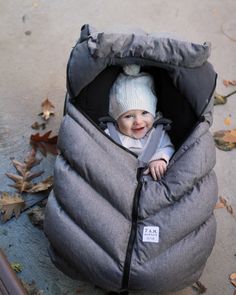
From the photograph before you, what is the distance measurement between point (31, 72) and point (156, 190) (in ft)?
5.06

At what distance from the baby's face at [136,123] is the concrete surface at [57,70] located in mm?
496

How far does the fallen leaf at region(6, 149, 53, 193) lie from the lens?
262cm

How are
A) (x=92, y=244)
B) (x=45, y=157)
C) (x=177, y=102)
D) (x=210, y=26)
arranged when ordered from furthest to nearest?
(x=210, y=26), (x=45, y=157), (x=177, y=102), (x=92, y=244)

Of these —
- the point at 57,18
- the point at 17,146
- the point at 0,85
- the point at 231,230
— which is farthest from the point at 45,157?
the point at 57,18

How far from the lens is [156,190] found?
6.97 feet

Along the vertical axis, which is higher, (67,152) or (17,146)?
(67,152)

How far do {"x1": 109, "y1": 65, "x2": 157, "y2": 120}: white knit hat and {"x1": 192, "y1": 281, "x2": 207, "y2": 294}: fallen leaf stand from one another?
848mm

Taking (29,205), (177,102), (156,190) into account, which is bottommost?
(29,205)

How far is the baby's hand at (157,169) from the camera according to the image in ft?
7.48

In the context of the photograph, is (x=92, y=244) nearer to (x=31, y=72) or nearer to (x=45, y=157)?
(x=45, y=157)

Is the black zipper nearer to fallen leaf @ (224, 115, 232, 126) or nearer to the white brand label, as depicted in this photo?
the white brand label

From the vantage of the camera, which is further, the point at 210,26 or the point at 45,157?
the point at 210,26

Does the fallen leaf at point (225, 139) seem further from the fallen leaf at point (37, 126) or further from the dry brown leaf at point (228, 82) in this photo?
the fallen leaf at point (37, 126)

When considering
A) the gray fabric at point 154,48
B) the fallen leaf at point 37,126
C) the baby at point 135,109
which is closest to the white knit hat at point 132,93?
the baby at point 135,109
